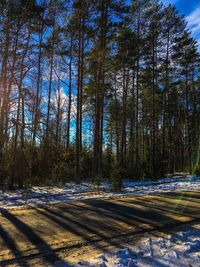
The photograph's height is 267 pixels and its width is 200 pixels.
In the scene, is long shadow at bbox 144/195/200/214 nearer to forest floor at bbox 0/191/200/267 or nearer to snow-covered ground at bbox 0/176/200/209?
forest floor at bbox 0/191/200/267

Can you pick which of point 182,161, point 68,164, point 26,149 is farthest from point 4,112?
point 182,161

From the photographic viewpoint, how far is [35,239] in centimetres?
468

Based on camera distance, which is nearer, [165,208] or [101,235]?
[101,235]

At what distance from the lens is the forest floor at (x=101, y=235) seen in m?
3.82

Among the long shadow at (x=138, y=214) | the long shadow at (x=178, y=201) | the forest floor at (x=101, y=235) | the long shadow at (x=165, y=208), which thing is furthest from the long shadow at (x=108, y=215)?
the long shadow at (x=178, y=201)

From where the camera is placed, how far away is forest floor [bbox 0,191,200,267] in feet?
12.5

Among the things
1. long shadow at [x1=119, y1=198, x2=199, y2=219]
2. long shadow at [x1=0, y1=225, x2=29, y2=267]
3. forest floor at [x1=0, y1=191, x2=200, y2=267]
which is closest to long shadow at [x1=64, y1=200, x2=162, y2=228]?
forest floor at [x1=0, y1=191, x2=200, y2=267]

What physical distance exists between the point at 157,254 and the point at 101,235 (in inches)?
50.0

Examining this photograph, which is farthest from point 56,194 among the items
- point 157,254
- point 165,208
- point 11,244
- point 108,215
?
point 157,254

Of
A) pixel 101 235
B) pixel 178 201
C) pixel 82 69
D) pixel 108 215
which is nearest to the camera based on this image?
pixel 101 235

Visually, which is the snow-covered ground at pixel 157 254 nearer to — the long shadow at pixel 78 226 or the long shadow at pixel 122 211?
the long shadow at pixel 78 226

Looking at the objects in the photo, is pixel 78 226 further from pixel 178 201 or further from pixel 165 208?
pixel 178 201

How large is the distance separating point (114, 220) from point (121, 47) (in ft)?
49.4

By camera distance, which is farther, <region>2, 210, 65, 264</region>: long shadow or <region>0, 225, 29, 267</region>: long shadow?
<region>2, 210, 65, 264</region>: long shadow
